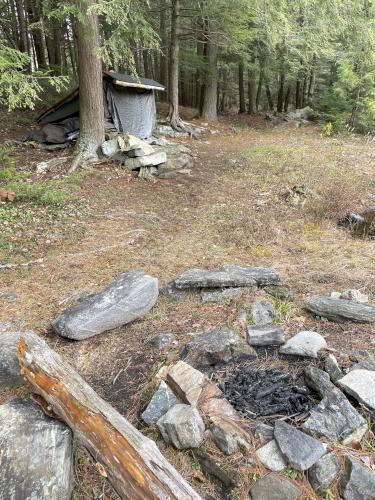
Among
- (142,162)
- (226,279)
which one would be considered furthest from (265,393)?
(142,162)

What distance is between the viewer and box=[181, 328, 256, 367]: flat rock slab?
2795 mm

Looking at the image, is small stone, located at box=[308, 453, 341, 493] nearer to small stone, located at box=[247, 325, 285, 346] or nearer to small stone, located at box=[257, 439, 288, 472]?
small stone, located at box=[257, 439, 288, 472]

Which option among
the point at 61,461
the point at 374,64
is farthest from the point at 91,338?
the point at 374,64

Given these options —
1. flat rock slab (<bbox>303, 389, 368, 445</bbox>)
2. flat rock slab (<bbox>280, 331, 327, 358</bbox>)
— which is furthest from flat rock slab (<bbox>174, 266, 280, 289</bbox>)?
flat rock slab (<bbox>303, 389, 368, 445</bbox>)

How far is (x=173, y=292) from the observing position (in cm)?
404

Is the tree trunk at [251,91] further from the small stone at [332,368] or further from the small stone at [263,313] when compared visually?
the small stone at [332,368]

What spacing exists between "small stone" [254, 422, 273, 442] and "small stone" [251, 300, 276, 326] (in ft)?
3.73

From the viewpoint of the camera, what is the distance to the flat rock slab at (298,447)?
195 centimetres

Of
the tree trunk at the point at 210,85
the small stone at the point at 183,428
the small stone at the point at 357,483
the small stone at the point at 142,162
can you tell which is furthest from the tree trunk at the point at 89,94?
the tree trunk at the point at 210,85

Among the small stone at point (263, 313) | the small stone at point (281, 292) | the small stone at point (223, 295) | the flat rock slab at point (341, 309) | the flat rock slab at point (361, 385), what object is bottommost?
the small stone at point (223, 295)

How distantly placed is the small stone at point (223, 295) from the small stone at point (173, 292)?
24 centimetres

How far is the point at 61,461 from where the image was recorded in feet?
6.53

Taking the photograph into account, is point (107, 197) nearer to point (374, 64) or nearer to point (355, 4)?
point (355, 4)

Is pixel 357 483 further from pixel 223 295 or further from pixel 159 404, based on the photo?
pixel 223 295
